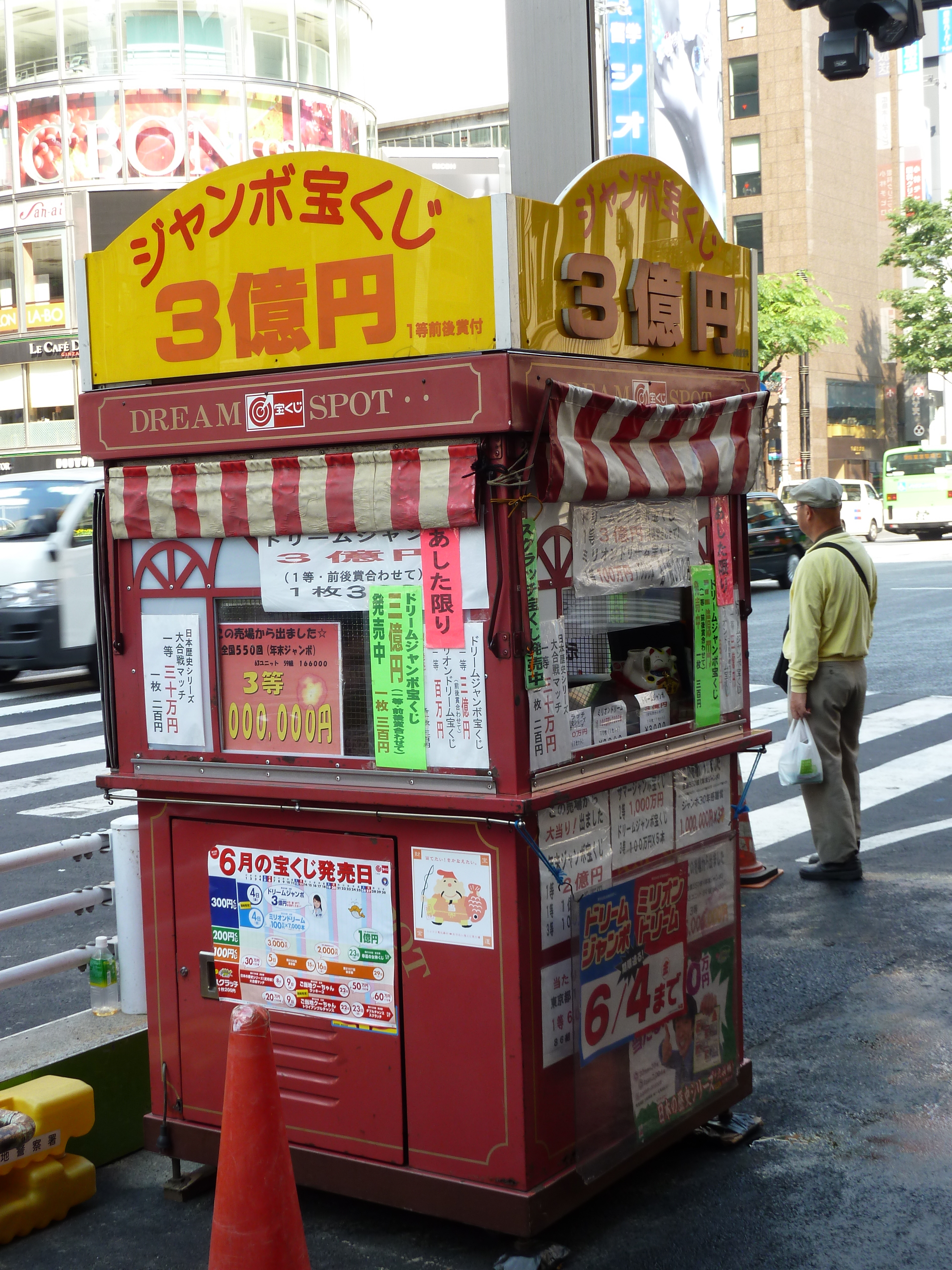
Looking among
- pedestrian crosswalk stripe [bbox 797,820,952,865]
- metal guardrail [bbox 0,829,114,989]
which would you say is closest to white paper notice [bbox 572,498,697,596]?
metal guardrail [bbox 0,829,114,989]

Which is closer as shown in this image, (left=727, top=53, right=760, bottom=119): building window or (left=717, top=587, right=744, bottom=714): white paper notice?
(left=717, top=587, right=744, bottom=714): white paper notice

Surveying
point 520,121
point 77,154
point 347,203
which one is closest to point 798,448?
point 77,154

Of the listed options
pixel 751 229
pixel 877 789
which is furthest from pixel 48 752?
pixel 751 229

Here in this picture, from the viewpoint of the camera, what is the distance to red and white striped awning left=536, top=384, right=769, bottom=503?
140 inches

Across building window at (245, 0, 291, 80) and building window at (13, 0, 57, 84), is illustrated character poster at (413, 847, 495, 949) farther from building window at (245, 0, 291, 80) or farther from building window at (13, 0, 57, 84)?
building window at (13, 0, 57, 84)

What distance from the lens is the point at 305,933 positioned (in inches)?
155

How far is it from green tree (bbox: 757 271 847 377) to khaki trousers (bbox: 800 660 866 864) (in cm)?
4032

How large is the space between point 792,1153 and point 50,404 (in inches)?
1408

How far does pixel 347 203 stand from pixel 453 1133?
7.99 feet

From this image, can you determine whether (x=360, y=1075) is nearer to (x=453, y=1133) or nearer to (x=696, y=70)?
(x=453, y=1133)

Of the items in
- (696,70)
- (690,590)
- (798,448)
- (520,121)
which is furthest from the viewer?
(798,448)

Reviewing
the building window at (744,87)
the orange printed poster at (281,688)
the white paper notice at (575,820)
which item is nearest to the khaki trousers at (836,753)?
the white paper notice at (575,820)

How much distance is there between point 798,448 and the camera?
58750 millimetres

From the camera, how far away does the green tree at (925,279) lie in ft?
171
